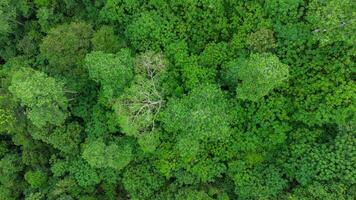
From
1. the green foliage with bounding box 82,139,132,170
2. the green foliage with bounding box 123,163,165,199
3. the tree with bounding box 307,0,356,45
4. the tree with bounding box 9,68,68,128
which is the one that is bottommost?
the green foliage with bounding box 123,163,165,199

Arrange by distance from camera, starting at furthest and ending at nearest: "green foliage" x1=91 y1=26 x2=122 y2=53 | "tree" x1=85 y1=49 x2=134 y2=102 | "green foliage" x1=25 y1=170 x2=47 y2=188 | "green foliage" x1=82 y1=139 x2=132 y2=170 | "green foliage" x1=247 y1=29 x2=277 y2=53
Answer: "green foliage" x1=25 y1=170 x2=47 y2=188, "green foliage" x1=91 y1=26 x2=122 y2=53, "green foliage" x1=82 y1=139 x2=132 y2=170, "green foliage" x1=247 y1=29 x2=277 y2=53, "tree" x1=85 y1=49 x2=134 y2=102

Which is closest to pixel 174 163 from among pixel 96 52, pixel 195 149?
pixel 195 149

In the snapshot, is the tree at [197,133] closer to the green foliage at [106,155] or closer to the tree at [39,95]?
the green foliage at [106,155]

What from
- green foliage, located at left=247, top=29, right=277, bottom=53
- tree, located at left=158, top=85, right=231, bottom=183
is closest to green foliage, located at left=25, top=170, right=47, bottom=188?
tree, located at left=158, top=85, right=231, bottom=183

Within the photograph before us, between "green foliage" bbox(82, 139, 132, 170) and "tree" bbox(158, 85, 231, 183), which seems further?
"green foliage" bbox(82, 139, 132, 170)

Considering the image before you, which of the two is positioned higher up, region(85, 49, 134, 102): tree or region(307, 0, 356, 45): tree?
region(307, 0, 356, 45): tree

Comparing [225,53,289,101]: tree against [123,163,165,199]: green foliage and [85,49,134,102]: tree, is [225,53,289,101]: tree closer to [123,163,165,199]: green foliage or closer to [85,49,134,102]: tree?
[85,49,134,102]: tree

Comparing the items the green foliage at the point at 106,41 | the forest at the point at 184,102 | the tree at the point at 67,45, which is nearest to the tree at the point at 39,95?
the forest at the point at 184,102

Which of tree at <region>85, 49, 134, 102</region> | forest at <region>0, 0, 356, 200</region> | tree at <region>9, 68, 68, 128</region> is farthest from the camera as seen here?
tree at <region>85, 49, 134, 102</region>
